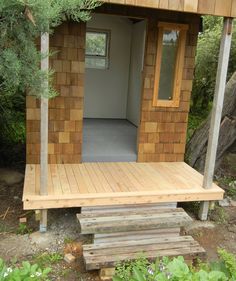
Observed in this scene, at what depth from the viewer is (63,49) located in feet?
14.8

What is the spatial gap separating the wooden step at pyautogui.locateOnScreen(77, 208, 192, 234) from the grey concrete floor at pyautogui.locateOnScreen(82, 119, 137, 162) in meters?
1.26

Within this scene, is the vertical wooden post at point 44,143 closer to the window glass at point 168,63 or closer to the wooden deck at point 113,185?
the wooden deck at point 113,185

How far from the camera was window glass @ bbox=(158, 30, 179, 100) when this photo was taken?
4832 mm

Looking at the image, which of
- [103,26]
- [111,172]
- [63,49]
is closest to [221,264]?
[111,172]

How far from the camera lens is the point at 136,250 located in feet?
10.9

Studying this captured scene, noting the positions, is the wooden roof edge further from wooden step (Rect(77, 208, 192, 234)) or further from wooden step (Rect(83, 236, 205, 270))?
wooden step (Rect(83, 236, 205, 270))

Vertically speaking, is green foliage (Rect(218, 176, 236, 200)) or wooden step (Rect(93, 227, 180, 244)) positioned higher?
wooden step (Rect(93, 227, 180, 244))

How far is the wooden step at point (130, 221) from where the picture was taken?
344 cm

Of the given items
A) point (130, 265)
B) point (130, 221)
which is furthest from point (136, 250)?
point (130, 221)

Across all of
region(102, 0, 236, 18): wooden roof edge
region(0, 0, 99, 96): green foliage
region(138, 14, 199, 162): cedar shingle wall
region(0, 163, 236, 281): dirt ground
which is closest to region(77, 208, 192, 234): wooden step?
region(0, 163, 236, 281): dirt ground

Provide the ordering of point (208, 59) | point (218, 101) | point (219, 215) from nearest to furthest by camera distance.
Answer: point (218, 101)
point (219, 215)
point (208, 59)

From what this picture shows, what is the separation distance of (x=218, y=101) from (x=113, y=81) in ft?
12.6

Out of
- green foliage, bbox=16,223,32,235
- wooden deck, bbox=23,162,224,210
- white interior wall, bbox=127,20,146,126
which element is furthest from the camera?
white interior wall, bbox=127,20,146,126

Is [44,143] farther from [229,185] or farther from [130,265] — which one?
[229,185]
